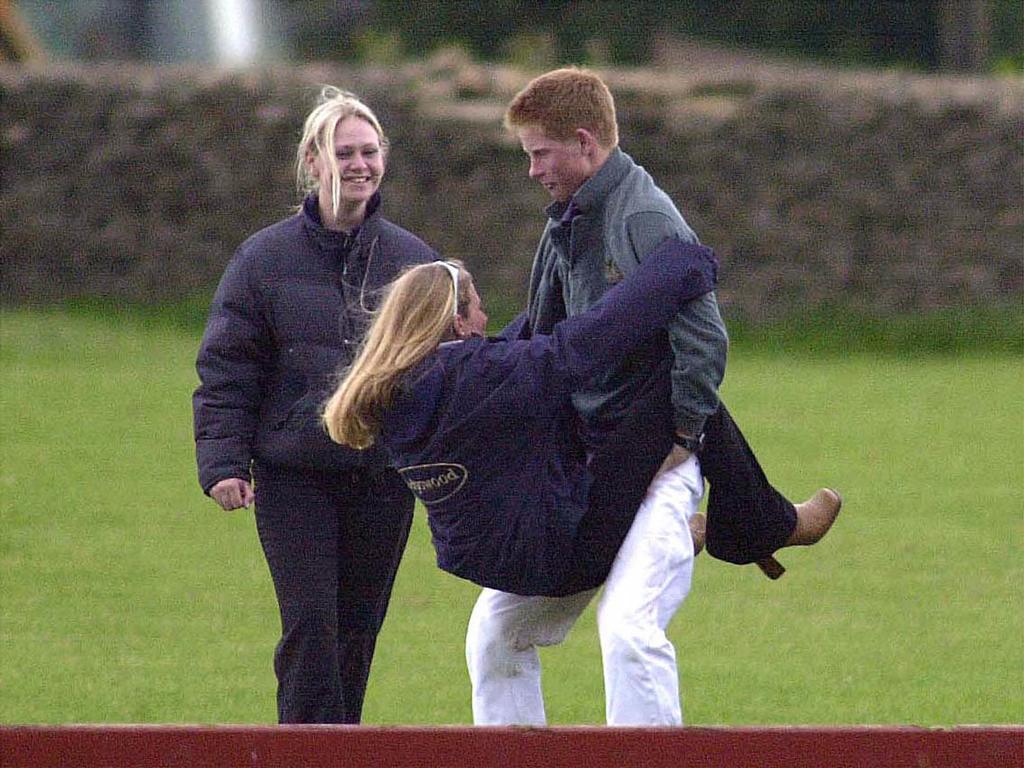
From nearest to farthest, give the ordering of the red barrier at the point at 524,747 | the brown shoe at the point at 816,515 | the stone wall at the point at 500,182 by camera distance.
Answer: the red barrier at the point at 524,747
the brown shoe at the point at 816,515
the stone wall at the point at 500,182

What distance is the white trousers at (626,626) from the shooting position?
494 cm

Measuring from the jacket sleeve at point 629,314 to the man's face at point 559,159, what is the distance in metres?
0.37

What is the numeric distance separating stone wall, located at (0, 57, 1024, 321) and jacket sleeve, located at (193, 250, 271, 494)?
15076 millimetres

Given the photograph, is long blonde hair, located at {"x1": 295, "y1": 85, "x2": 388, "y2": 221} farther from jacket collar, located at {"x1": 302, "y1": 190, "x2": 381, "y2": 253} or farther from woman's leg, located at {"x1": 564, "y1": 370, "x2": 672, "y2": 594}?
→ woman's leg, located at {"x1": 564, "y1": 370, "x2": 672, "y2": 594}

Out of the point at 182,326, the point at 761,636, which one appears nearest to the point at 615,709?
the point at 761,636

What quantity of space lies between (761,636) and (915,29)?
118ft

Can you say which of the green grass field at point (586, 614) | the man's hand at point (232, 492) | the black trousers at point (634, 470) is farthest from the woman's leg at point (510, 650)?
the green grass field at point (586, 614)

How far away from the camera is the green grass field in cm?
736

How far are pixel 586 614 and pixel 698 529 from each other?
13.8 feet

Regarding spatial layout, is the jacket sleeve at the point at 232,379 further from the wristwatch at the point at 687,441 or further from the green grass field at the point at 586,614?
the green grass field at the point at 586,614

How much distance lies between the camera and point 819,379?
58.6ft

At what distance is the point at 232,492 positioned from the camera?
18.7ft

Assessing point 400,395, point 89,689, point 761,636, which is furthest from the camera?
point 761,636

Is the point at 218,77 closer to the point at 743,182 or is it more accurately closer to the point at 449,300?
the point at 743,182
